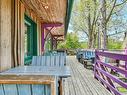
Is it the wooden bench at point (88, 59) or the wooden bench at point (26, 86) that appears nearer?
the wooden bench at point (26, 86)

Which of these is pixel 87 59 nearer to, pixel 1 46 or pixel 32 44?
pixel 32 44


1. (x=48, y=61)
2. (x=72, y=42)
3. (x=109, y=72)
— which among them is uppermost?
(x=72, y=42)

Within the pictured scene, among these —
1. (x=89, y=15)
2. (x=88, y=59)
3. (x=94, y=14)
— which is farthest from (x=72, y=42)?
(x=88, y=59)

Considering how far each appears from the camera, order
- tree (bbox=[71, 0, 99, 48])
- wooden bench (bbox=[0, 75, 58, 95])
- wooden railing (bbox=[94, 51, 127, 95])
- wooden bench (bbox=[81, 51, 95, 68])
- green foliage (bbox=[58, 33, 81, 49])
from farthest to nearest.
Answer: green foliage (bbox=[58, 33, 81, 49])
tree (bbox=[71, 0, 99, 48])
wooden bench (bbox=[81, 51, 95, 68])
wooden railing (bbox=[94, 51, 127, 95])
wooden bench (bbox=[0, 75, 58, 95])

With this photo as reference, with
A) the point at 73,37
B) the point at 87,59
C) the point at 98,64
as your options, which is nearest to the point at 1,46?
the point at 98,64

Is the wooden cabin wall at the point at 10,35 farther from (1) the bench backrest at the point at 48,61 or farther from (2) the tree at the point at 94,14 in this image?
(2) the tree at the point at 94,14

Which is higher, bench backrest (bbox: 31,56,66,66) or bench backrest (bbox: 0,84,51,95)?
bench backrest (bbox: 31,56,66,66)

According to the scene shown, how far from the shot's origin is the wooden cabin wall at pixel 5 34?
3.76 meters

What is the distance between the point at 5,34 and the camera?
12.9 ft

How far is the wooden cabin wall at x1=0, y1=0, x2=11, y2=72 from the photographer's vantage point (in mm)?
3764

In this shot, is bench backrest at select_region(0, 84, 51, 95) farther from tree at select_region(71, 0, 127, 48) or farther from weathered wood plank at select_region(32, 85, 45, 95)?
tree at select_region(71, 0, 127, 48)

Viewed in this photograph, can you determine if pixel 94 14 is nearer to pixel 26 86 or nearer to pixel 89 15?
pixel 89 15

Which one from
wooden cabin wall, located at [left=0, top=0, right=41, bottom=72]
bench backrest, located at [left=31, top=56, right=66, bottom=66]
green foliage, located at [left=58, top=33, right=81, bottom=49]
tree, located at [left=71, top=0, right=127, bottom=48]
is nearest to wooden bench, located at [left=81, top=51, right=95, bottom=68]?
tree, located at [left=71, top=0, right=127, bottom=48]

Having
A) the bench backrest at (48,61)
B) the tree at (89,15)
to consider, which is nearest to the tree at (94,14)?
the tree at (89,15)
